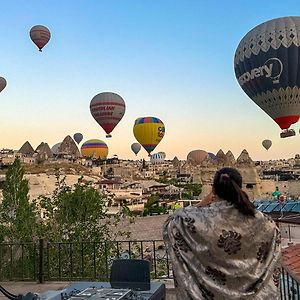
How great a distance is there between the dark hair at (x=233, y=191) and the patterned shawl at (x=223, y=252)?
0.12ft

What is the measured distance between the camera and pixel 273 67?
102 ft

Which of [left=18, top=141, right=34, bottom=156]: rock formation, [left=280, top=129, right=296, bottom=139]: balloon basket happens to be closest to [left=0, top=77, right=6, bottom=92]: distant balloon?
[left=280, top=129, right=296, bottom=139]: balloon basket

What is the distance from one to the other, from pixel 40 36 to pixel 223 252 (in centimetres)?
4501

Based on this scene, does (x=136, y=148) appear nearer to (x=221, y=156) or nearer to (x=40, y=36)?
(x=40, y=36)

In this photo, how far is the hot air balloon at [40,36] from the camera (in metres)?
44.7

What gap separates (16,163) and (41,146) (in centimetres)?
12702

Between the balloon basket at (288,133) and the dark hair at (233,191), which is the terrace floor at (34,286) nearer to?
the dark hair at (233,191)

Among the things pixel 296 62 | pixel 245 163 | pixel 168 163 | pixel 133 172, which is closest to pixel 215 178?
pixel 296 62

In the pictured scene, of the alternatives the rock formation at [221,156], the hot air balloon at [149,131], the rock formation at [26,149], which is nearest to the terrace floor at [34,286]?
the hot air balloon at [149,131]

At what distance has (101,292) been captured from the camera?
3.57 metres

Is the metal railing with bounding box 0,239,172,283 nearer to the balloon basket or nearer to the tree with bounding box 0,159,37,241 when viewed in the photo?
the tree with bounding box 0,159,37,241

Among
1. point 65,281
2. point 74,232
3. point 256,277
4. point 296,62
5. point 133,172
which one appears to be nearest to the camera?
point 256,277

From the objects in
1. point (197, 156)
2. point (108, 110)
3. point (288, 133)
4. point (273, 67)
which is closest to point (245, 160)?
point (197, 156)

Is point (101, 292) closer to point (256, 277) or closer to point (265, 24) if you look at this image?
point (256, 277)
